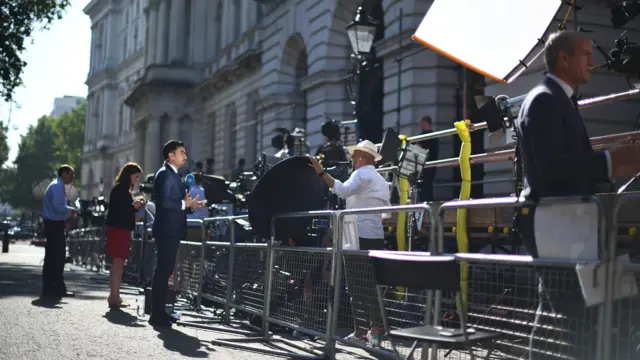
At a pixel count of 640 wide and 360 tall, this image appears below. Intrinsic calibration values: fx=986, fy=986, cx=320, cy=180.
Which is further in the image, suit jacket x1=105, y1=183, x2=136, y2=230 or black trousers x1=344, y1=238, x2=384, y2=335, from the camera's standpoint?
suit jacket x1=105, y1=183, x2=136, y2=230

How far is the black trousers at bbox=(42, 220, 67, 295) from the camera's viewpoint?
13.4m

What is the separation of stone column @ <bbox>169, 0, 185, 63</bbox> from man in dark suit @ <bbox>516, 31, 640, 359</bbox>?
176ft

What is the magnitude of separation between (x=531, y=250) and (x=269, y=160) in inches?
365

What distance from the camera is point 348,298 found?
7.31 metres

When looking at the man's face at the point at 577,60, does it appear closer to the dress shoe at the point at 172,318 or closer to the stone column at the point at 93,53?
the dress shoe at the point at 172,318

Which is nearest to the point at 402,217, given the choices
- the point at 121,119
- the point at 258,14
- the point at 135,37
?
the point at 258,14

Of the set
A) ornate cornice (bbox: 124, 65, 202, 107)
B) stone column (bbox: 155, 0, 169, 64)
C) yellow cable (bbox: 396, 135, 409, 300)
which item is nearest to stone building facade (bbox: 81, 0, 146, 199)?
stone column (bbox: 155, 0, 169, 64)

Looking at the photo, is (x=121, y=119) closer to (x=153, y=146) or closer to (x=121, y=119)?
(x=121, y=119)

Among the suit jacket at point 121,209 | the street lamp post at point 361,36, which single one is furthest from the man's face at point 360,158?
the street lamp post at point 361,36

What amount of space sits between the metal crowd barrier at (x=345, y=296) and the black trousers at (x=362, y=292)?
0.06 ft

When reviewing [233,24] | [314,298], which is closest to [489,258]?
[314,298]

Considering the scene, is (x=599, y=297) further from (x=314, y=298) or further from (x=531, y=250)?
(x=314, y=298)

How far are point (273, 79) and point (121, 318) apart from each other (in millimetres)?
22458

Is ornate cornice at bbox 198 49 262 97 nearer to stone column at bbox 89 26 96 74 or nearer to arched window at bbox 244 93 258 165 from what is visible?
arched window at bbox 244 93 258 165
